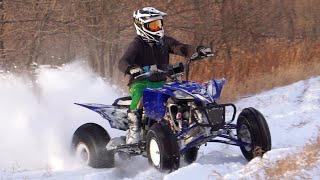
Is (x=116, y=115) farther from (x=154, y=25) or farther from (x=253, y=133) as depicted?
(x=253, y=133)

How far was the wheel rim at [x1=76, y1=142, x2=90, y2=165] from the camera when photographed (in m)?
7.94

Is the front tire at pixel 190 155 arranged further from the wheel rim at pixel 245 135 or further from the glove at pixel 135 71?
the glove at pixel 135 71

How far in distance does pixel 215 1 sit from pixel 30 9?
707 cm

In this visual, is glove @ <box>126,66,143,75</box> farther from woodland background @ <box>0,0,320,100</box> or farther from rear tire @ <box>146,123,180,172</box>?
woodland background @ <box>0,0,320,100</box>

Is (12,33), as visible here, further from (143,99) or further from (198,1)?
(143,99)

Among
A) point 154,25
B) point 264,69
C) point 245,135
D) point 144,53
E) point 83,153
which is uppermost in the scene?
point 154,25

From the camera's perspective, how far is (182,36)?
20078mm

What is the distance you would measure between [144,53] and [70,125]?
138 inches

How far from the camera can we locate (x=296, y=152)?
231 inches

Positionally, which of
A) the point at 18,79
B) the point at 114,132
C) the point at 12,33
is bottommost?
the point at 114,132

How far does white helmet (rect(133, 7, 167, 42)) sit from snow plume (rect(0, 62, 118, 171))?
2.54 metres

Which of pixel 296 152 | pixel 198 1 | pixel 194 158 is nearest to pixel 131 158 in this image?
pixel 194 158

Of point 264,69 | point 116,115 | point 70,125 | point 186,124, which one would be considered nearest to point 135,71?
point 186,124

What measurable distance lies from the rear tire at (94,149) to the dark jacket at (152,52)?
3.38 ft
